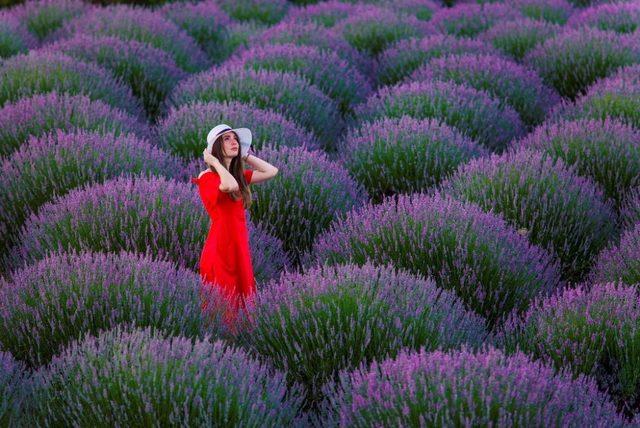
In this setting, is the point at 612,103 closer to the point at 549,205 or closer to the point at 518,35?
the point at 549,205

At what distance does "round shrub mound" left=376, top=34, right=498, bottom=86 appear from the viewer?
26.5ft

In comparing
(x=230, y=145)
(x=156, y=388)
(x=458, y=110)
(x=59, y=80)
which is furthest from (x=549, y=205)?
(x=59, y=80)

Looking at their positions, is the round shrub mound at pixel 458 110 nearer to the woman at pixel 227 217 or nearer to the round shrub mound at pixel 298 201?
the round shrub mound at pixel 298 201

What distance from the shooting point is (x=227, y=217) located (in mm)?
3812

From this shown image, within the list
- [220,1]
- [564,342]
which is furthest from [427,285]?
→ [220,1]

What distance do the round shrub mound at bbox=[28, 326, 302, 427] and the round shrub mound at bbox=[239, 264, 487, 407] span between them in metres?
0.32

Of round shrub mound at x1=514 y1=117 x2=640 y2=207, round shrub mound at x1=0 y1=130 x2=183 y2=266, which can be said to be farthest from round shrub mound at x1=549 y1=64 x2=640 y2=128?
round shrub mound at x1=0 y1=130 x2=183 y2=266

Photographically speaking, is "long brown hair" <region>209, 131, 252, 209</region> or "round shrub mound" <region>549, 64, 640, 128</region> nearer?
"long brown hair" <region>209, 131, 252, 209</region>

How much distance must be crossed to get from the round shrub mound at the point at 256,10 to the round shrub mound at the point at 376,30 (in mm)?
1554

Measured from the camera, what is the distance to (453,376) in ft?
8.98

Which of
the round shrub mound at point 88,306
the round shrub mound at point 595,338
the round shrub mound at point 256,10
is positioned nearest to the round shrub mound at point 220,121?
the round shrub mound at point 88,306

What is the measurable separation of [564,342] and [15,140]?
388cm

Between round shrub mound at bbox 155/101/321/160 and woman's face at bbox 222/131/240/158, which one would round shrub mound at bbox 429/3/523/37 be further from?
woman's face at bbox 222/131/240/158

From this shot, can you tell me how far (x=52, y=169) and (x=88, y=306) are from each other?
179 centimetres
